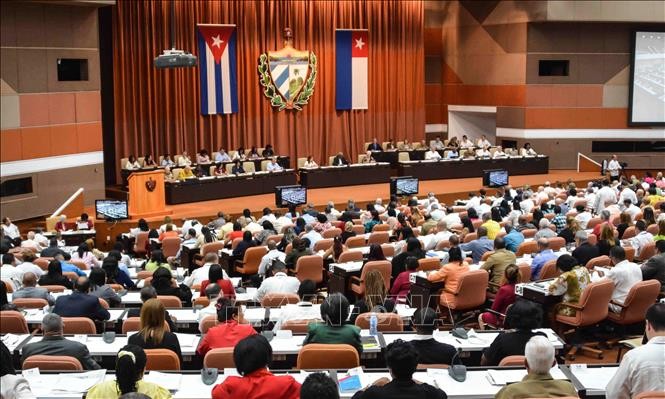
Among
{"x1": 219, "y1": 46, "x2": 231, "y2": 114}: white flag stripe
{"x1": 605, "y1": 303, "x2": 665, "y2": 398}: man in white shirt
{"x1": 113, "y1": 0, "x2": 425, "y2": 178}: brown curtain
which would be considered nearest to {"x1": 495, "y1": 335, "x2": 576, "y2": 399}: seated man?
{"x1": 605, "y1": 303, "x2": 665, "y2": 398}: man in white shirt

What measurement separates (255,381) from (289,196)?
1336 centimetres

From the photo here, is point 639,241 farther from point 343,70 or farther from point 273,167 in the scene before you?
point 343,70

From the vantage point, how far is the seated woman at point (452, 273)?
8.66m

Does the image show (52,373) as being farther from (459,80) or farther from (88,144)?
(459,80)

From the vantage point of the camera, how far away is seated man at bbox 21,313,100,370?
5.71 metres

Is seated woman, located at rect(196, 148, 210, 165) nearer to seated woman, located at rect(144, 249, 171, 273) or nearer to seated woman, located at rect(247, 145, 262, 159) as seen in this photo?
seated woman, located at rect(247, 145, 262, 159)

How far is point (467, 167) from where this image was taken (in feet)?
74.1

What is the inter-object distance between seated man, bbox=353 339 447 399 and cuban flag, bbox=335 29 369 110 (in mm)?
20977

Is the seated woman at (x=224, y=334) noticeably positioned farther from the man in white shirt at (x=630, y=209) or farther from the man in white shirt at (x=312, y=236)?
the man in white shirt at (x=630, y=209)

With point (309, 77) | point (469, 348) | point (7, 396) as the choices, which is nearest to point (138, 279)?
point (469, 348)

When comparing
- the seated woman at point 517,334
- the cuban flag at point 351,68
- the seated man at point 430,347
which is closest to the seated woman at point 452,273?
the seated woman at point 517,334

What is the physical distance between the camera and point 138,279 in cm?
1012

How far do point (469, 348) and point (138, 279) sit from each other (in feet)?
17.6

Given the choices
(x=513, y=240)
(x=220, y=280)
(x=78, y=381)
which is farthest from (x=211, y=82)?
(x=78, y=381)
